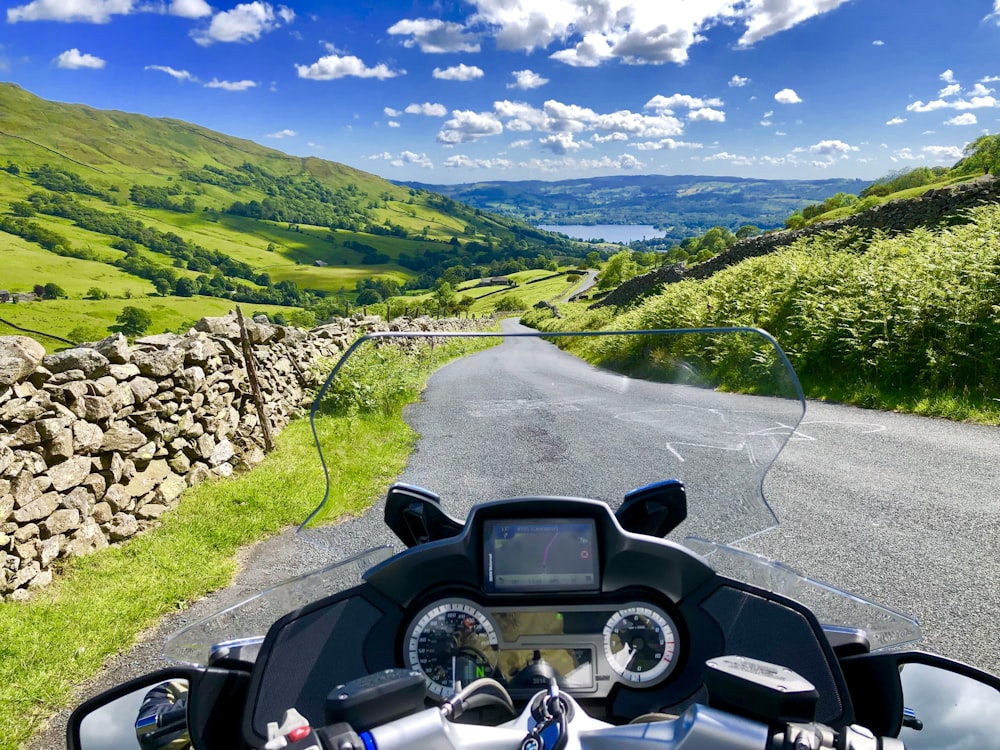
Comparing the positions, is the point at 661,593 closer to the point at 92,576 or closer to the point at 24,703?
the point at 24,703

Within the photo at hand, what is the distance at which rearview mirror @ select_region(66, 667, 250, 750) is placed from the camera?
4.90ft

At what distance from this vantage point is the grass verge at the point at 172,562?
6.44ft

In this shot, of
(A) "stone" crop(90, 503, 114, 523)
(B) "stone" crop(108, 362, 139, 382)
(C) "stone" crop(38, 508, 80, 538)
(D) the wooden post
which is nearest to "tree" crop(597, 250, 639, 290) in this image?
(D) the wooden post

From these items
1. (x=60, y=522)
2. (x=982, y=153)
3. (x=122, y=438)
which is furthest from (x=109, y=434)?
(x=982, y=153)

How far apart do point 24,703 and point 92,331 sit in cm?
5276

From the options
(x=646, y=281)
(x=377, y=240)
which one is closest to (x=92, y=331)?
(x=646, y=281)

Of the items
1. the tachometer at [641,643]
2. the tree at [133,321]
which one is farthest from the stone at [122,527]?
the tree at [133,321]

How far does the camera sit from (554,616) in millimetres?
1667

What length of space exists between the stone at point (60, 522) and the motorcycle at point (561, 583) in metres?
4.50

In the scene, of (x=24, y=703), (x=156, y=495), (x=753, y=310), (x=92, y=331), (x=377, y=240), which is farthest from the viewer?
(x=377, y=240)

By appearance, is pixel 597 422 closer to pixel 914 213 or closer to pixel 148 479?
pixel 148 479

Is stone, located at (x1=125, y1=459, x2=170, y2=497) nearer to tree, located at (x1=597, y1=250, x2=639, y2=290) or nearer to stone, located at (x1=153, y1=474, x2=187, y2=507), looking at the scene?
stone, located at (x1=153, y1=474, x2=187, y2=507)

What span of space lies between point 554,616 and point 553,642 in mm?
66

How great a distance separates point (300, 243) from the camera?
6752 inches
